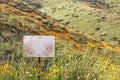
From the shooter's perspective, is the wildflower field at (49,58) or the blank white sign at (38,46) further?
the blank white sign at (38,46)

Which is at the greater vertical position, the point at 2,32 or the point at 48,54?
the point at 48,54

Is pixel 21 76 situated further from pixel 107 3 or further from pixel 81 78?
pixel 107 3

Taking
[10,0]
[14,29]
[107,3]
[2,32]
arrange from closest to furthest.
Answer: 1. [2,32]
2. [14,29]
3. [10,0]
4. [107,3]

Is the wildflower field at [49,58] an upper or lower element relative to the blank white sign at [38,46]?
lower

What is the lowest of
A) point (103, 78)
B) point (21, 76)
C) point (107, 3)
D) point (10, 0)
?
point (107, 3)

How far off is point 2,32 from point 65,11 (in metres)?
50.3

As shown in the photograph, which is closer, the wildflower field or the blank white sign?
the wildflower field

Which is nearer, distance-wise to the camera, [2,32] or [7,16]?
[2,32]

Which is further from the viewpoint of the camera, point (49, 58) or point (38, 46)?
point (49, 58)

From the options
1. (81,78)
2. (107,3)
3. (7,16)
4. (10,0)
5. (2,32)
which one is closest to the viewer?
(81,78)

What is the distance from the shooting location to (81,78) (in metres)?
8.73

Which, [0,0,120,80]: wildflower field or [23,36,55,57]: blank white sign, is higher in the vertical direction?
[23,36,55,57]: blank white sign

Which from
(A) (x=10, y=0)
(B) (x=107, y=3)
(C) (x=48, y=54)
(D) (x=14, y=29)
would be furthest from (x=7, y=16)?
(B) (x=107, y=3)

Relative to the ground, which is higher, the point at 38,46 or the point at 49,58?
the point at 38,46
